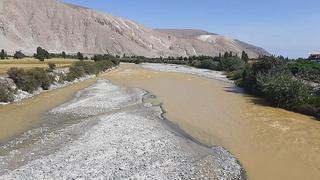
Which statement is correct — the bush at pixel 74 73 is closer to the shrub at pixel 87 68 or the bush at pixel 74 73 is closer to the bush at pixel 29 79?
the shrub at pixel 87 68

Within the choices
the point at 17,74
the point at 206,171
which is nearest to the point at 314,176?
the point at 206,171

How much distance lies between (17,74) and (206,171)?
31.5 m

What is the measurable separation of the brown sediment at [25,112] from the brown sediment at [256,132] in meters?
9.26

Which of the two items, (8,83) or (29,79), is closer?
(8,83)

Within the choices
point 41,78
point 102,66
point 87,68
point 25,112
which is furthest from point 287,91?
point 102,66

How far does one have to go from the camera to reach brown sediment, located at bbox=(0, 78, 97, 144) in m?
25.6

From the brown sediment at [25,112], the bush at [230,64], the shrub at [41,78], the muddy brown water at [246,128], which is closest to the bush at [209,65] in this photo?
the bush at [230,64]

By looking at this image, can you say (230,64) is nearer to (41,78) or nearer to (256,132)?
(41,78)

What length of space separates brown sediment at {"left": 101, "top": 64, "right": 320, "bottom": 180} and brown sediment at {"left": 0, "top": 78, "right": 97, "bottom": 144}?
30.4 ft

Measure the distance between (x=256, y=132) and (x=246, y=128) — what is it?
4.20 ft

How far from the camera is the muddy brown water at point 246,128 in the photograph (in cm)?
1983

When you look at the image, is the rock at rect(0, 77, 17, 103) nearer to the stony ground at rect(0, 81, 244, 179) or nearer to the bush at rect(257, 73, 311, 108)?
the stony ground at rect(0, 81, 244, 179)

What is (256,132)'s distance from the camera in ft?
88.2

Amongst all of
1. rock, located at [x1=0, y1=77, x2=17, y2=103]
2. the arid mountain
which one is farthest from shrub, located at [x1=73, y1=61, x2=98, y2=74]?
the arid mountain
